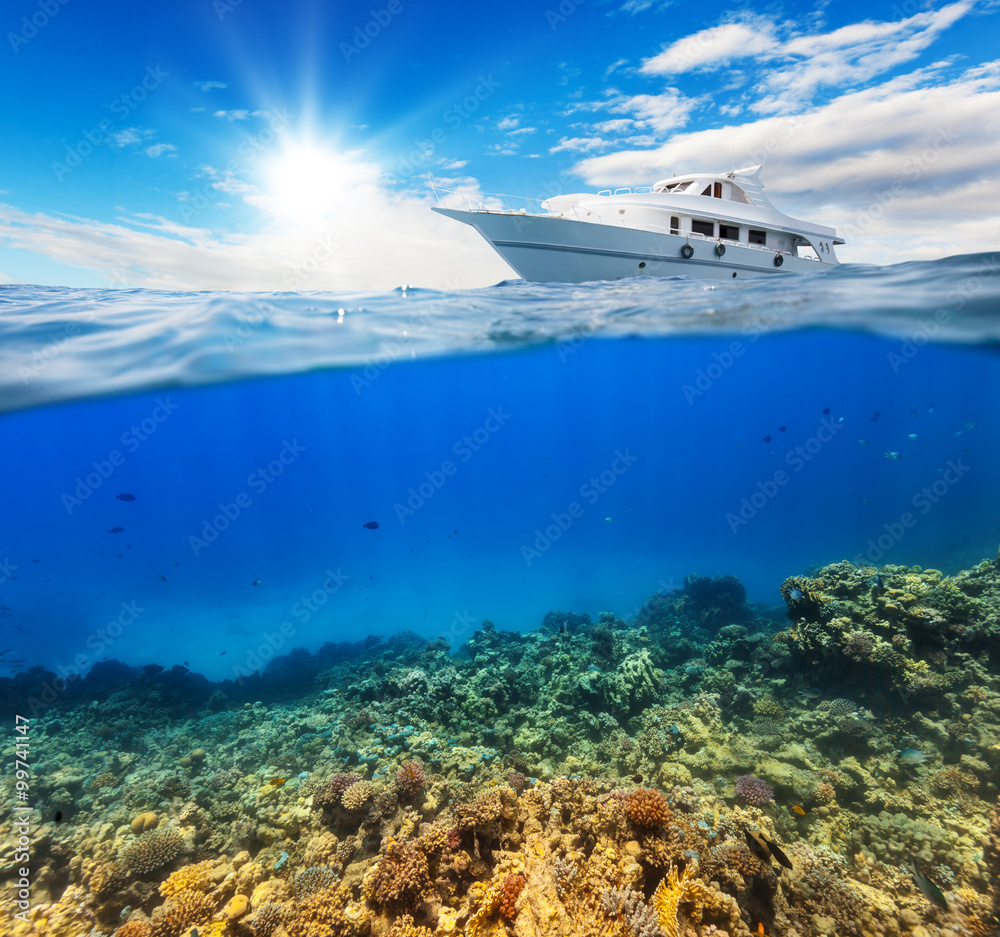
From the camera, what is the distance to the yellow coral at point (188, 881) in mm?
4566

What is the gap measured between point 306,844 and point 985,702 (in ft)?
29.3

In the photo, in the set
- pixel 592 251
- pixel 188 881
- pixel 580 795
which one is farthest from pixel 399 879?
pixel 592 251

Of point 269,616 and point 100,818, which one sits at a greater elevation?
point 100,818

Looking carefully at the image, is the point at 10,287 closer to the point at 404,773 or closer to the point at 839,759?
the point at 404,773

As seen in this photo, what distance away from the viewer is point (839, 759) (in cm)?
616

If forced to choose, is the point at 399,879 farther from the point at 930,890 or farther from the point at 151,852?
the point at 930,890

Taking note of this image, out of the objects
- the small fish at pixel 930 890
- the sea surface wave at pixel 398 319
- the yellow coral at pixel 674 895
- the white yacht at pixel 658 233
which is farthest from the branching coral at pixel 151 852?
the white yacht at pixel 658 233

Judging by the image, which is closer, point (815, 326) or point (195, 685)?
point (195, 685)

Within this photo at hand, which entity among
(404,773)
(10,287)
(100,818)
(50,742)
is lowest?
(50,742)

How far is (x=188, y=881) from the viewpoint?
15.2ft

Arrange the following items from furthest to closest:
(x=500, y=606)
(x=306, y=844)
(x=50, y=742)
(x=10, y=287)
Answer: (x=500, y=606), (x=10, y=287), (x=50, y=742), (x=306, y=844)

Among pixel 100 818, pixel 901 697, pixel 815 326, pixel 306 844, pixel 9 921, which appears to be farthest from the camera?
pixel 815 326

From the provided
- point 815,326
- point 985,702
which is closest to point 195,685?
point 985,702

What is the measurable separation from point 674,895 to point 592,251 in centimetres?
1379
